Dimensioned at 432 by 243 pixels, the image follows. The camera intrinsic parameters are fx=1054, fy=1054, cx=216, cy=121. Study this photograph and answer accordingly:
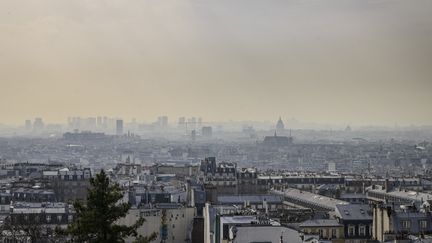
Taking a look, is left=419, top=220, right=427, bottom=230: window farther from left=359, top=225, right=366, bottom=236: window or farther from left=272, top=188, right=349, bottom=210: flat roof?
left=272, top=188, right=349, bottom=210: flat roof

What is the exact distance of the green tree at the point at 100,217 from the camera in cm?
2020

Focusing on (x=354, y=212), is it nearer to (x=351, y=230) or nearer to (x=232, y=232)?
(x=351, y=230)

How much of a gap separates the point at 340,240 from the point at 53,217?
1377cm

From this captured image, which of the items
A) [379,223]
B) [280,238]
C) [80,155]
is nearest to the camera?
[280,238]

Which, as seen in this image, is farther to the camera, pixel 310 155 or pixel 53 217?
pixel 310 155

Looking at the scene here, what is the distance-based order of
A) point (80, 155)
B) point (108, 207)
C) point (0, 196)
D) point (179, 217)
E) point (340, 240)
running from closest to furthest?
point (108, 207)
point (340, 240)
point (179, 217)
point (0, 196)
point (80, 155)

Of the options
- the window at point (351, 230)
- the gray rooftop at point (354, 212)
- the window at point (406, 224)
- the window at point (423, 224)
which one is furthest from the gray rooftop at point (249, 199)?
the window at point (406, 224)

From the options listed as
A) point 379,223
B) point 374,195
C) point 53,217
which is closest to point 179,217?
point 53,217

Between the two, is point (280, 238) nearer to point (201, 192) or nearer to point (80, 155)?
point (201, 192)

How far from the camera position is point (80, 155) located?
595 feet

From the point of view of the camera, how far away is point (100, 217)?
798 inches

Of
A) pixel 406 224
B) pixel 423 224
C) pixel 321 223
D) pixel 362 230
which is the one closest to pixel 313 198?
pixel 362 230

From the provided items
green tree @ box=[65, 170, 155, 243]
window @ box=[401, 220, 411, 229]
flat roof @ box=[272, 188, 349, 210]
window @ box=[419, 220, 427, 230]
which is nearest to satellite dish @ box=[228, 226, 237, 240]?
window @ box=[401, 220, 411, 229]

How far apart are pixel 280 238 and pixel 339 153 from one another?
537ft
